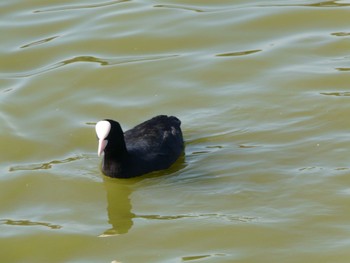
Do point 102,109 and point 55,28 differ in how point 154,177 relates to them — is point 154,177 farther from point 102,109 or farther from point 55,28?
point 55,28

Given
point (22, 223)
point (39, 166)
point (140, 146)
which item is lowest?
point (22, 223)

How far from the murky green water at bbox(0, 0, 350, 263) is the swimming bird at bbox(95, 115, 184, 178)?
5.5 inches

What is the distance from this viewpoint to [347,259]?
779 cm

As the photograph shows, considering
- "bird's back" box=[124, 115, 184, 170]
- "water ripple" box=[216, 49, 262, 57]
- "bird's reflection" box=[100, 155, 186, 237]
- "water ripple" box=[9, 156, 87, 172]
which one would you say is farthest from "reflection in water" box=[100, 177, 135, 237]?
"water ripple" box=[216, 49, 262, 57]

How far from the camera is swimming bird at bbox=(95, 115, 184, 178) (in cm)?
948

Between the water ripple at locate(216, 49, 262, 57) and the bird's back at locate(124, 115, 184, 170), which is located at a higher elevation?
the water ripple at locate(216, 49, 262, 57)

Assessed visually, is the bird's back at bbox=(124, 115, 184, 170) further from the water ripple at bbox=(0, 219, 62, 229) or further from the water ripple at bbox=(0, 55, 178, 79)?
the water ripple at bbox=(0, 55, 178, 79)

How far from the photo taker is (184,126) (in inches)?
417

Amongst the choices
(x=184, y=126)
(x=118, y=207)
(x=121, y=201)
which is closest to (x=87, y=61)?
(x=184, y=126)

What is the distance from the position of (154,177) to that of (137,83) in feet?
7.56

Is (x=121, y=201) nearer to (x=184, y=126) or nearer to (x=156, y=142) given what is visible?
(x=156, y=142)

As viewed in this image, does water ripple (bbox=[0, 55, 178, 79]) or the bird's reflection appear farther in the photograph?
water ripple (bbox=[0, 55, 178, 79])

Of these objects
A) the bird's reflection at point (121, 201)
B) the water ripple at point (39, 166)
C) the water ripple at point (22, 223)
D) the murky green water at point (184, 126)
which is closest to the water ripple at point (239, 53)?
the murky green water at point (184, 126)

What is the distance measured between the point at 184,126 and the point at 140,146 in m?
0.82
